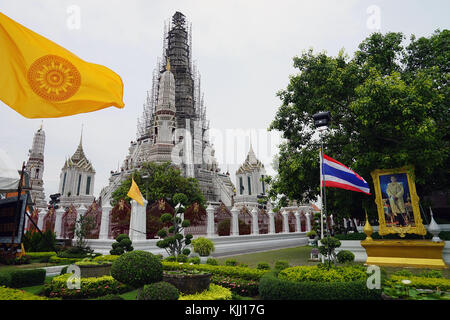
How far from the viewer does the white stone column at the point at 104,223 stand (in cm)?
1527

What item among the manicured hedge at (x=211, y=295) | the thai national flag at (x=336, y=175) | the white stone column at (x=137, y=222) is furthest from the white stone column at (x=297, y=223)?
the manicured hedge at (x=211, y=295)

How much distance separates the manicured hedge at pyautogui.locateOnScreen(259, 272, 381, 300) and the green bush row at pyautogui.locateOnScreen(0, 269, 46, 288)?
6567 millimetres

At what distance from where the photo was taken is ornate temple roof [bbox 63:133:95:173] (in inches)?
2201

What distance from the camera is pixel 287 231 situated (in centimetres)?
2522

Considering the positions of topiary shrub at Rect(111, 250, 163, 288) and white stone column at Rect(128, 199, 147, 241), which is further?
white stone column at Rect(128, 199, 147, 241)

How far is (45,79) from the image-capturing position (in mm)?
4637

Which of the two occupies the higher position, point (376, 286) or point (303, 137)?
point (303, 137)

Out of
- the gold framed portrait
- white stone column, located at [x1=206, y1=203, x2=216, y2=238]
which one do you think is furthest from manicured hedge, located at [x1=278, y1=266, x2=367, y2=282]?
white stone column, located at [x1=206, y1=203, x2=216, y2=238]

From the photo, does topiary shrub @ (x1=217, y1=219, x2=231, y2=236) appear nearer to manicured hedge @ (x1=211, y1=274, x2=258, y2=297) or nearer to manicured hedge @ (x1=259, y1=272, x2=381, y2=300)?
manicured hedge @ (x1=211, y1=274, x2=258, y2=297)

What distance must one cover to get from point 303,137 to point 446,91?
6.53 metres

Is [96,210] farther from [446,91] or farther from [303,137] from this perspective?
[446,91]

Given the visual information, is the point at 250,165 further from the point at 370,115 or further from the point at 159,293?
the point at 159,293

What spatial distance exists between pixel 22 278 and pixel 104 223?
7774 millimetres
